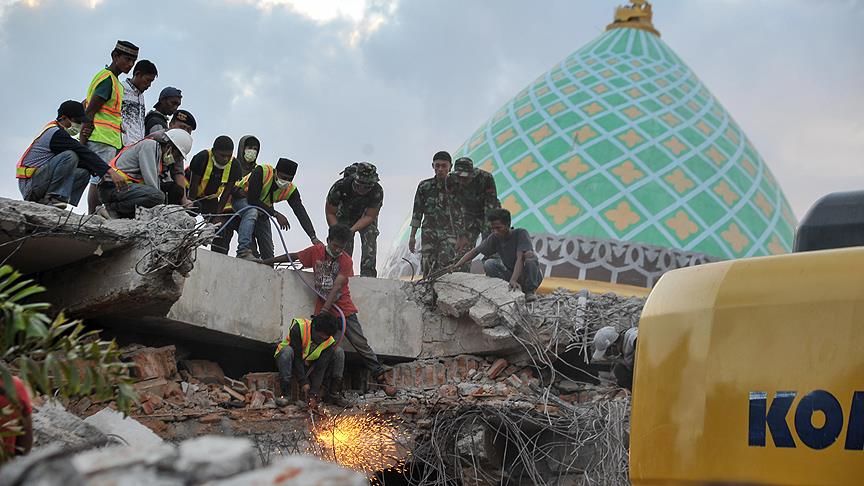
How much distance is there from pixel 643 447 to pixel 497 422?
18.5ft

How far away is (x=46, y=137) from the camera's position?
374 inches

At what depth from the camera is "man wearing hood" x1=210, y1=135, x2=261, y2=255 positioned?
437 inches

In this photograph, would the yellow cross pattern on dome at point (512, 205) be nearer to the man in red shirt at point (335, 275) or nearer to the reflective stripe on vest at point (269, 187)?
the man in red shirt at point (335, 275)

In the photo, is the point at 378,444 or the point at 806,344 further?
the point at 378,444

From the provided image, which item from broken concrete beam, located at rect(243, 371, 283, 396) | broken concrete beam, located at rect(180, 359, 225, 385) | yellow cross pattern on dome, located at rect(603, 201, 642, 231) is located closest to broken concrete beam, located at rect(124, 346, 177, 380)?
broken concrete beam, located at rect(180, 359, 225, 385)

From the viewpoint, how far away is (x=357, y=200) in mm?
11609

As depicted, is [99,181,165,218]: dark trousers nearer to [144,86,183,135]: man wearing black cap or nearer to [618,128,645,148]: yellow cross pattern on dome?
[144,86,183,135]: man wearing black cap

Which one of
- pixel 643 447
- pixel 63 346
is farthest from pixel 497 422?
pixel 63 346

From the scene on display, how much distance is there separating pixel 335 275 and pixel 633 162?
317 inches

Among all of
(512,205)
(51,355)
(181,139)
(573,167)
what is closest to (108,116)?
(181,139)

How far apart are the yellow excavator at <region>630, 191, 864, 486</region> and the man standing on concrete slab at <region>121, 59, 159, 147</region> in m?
5.79

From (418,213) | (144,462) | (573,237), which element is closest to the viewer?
(144,462)

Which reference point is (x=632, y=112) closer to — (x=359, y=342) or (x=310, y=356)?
(x=359, y=342)

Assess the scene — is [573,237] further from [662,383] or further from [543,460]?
[662,383]
